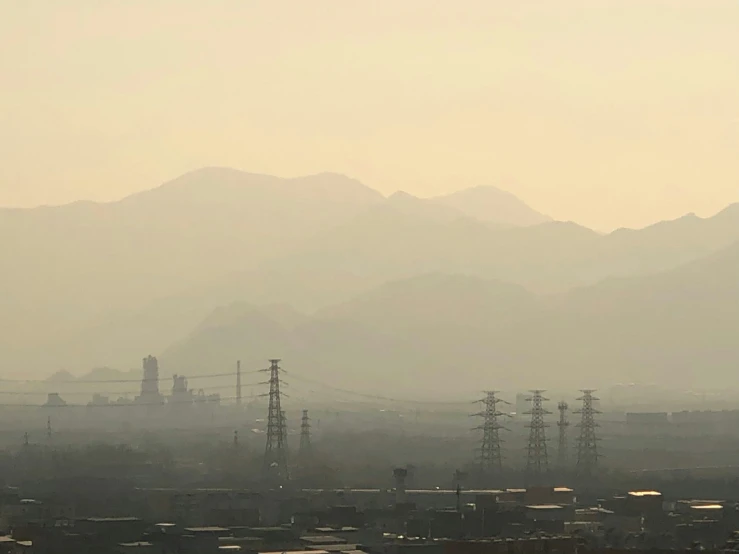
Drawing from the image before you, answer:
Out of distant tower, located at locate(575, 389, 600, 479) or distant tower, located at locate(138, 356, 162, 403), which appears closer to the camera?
distant tower, located at locate(575, 389, 600, 479)

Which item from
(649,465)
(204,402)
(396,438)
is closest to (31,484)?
(649,465)

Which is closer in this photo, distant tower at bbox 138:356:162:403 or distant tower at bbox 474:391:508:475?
distant tower at bbox 474:391:508:475

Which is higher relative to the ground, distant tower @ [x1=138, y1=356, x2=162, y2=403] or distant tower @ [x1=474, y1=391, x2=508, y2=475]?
distant tower @ [x1=138, y1=356, x2=162, y2=403]

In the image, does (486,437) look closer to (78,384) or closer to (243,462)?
(243,462)

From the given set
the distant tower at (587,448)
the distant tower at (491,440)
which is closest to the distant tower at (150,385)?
the distant tower at (491,440)

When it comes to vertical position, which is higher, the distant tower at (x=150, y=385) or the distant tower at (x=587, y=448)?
the distant tower at (x=150, y=385)

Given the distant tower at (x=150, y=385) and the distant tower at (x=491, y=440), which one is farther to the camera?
the distant tower at (x=150, y=385)

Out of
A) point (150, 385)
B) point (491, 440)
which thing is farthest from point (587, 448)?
point (150, 385)

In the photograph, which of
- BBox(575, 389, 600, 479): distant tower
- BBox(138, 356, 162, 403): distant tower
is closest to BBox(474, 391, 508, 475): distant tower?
BBox(575, 389, 600, 479): distant tower

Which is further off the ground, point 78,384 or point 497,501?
point 78,384

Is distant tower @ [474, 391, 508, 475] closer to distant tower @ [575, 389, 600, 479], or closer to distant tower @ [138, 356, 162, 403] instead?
distant tower @ [575, 389, 600, 479]

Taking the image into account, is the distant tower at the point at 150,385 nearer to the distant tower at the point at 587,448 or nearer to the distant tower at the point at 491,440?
the distant tower at the point at 491,440
